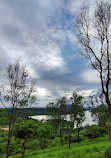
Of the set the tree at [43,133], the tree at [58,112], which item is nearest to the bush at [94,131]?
the tree at [58,112]

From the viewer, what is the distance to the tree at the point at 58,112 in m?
19.3

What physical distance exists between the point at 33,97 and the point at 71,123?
1175 centimetres

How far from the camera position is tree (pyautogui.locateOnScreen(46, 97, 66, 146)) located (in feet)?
63.3

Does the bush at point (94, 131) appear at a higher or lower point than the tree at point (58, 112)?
lower

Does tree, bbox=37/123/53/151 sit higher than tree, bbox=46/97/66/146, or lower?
lower

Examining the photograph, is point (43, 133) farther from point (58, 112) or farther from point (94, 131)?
point (94, 131)

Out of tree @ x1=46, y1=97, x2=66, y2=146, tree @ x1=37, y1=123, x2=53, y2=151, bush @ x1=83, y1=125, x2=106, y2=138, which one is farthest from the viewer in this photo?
bush @ x1=83, y1=125, x2=106, y2=138

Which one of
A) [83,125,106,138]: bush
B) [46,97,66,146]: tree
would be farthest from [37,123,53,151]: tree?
[83,125,106,138]: bush

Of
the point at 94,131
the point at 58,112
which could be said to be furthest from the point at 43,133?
the point at 94,131

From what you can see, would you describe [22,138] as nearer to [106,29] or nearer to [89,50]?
[89,50]

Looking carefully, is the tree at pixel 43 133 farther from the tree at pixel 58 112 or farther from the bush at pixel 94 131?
the bush at pixel 94 131

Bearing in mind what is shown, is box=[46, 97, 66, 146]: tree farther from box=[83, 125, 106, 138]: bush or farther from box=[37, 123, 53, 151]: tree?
box=[83, 125, 106, 138]: bush

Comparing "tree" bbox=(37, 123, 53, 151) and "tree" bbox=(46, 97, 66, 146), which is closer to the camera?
"tree" bbox=(46, 97, 66, 146)

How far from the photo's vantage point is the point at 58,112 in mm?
21453
